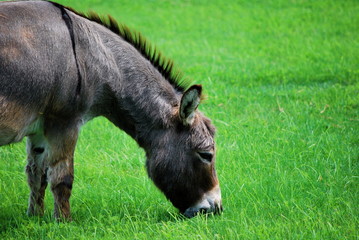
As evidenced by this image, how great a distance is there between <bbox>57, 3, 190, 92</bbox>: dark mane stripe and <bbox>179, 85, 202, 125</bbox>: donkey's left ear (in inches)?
22.3

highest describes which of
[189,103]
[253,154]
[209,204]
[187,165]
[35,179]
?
[189,103]

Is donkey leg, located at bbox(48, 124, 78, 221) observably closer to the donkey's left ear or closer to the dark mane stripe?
the donkey's left ear

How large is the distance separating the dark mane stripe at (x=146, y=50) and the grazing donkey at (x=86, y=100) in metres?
0.01

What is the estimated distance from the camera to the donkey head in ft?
17.7

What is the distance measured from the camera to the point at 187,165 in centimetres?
543

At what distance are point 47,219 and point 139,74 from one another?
176 centimetres

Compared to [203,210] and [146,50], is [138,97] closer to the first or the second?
[146,50]

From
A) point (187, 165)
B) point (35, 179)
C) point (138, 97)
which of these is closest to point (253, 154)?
point (187, 165)

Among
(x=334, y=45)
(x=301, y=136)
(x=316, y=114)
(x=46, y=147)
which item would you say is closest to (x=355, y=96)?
(x=316, y=114)

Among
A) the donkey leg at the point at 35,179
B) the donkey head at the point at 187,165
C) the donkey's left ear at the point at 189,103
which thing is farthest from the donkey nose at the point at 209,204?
the donkey leg at the point at 35,179

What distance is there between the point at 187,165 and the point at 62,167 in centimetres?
125

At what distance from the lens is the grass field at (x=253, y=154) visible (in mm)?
5059

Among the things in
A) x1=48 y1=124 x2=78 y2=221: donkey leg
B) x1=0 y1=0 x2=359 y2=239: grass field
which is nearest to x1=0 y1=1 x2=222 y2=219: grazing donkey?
x1=48 y1=124 x2=78 y2=221: donkey leg

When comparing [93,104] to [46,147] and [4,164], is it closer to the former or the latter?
[46,147]
